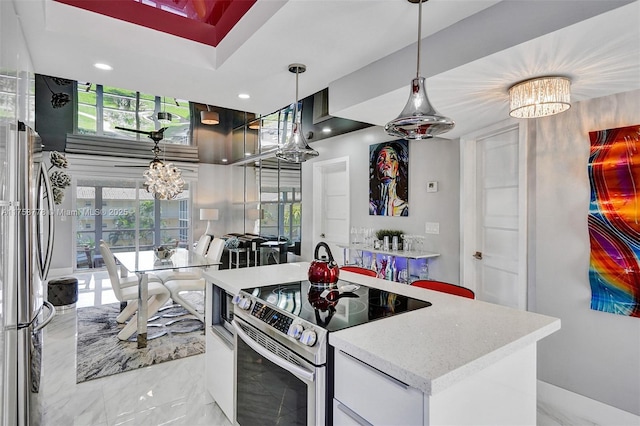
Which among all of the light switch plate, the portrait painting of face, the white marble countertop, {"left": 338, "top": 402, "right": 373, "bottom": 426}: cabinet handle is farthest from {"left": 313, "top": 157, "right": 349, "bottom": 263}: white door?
{"left": 338, "top": 402, "right": 373, "bottom": 426}: cabinet handle

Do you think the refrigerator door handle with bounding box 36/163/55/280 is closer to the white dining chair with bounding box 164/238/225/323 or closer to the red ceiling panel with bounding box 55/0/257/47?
the red ceiling panel with bounding box 55/0/257/47

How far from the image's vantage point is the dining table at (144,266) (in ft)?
11.3

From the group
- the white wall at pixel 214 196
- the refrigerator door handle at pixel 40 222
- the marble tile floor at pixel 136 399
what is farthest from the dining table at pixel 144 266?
the white wall at pixel 214 196

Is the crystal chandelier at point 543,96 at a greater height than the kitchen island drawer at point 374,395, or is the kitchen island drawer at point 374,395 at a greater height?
the crystal chandelier at point 543,96

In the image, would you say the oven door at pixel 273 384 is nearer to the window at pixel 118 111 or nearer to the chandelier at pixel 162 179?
the chandelier at pixel 162 179

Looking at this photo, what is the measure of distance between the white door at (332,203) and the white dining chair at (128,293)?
265cm

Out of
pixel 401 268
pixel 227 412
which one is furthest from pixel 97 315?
pixel 401 268

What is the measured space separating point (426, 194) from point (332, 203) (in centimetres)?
203

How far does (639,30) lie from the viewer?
1.47m

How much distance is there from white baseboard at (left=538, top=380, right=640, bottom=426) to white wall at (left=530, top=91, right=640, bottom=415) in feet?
0.13

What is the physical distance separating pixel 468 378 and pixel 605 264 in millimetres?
1706

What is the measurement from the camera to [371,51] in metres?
2.36

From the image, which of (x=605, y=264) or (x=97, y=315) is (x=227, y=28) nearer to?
(x=605, y=264)

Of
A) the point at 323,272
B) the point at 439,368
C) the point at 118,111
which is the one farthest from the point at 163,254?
the point at 118,111
